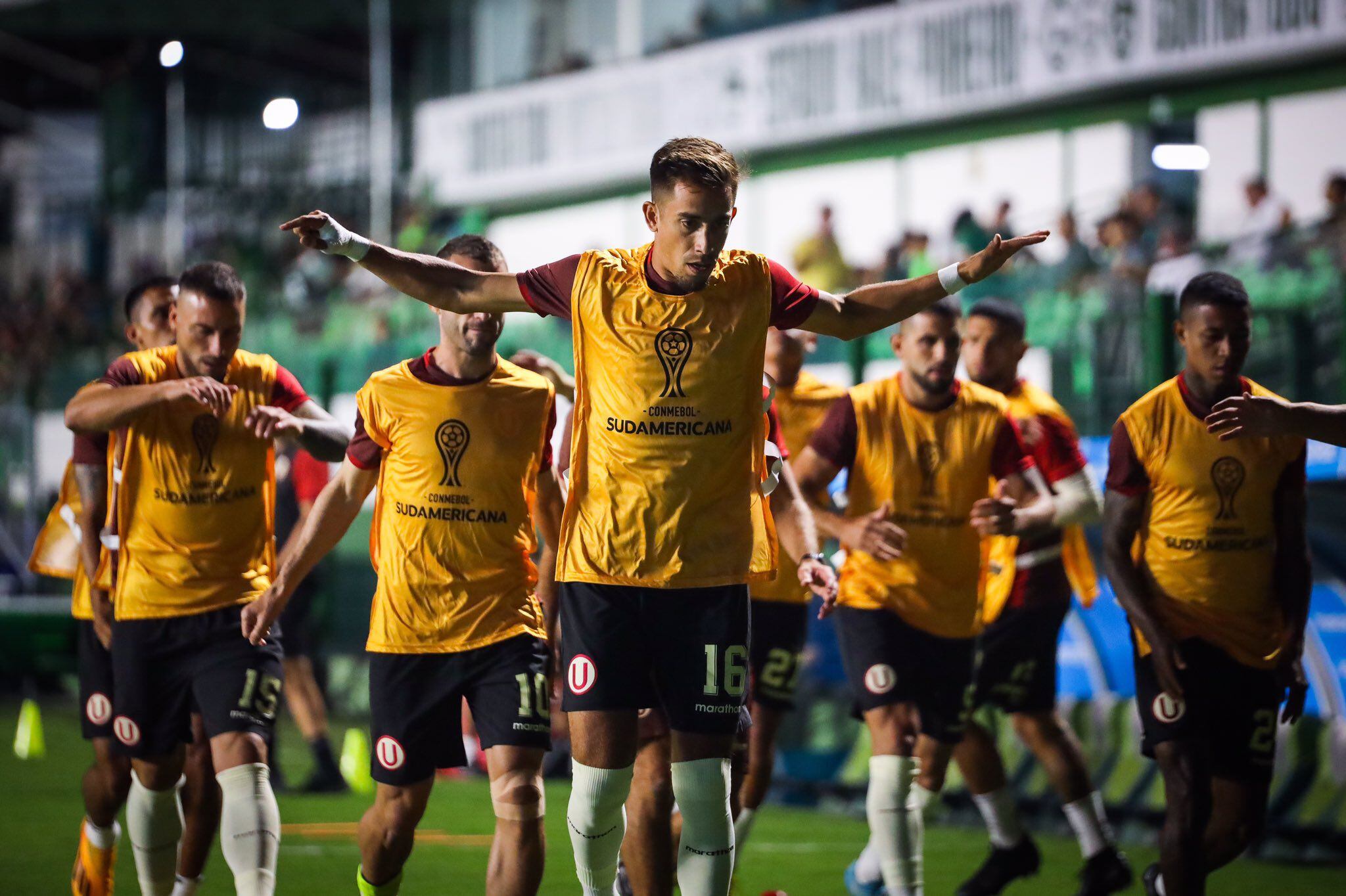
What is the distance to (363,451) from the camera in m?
5.87

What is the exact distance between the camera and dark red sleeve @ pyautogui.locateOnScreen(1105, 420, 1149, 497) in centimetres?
605

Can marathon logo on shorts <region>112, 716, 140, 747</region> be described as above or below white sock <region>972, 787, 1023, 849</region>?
above

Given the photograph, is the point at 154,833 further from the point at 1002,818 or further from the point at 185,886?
the point at 1002,818

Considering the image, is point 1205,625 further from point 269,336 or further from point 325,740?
point 269,336

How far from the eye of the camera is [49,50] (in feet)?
110

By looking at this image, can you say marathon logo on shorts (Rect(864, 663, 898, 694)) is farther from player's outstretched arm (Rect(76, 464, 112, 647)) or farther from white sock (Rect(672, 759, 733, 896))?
player's outstretched arm (Rect(76, 464, 112, 647))

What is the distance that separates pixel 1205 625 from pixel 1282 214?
8.12m

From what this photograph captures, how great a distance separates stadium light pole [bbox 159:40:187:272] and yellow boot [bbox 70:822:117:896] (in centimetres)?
2064

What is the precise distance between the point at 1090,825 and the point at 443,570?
3271 millimetres

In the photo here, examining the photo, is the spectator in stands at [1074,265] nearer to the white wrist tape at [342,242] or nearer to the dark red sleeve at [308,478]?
the dark red sleeve at [308,478]

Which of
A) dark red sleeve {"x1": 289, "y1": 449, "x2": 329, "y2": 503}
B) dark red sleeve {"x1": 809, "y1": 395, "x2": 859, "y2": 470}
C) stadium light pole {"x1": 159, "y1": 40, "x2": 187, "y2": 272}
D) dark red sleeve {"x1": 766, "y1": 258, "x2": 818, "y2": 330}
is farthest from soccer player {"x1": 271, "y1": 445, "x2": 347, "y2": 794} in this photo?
stadium light pole {"x1": 159, "y1": 40, "x2": 187, "y2": 272}

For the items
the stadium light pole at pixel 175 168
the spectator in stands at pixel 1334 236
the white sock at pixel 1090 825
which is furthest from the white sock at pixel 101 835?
the stadium light pole at pixel 175 168

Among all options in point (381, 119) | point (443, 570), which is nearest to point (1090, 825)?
point (443, 570)

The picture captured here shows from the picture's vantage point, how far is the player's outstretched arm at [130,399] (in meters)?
5.84
